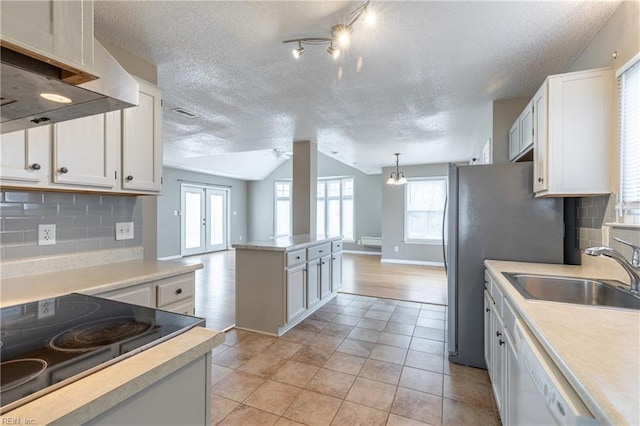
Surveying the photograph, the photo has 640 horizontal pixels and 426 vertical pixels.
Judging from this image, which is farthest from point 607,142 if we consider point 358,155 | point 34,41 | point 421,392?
point 358,155

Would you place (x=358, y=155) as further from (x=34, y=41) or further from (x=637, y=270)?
(x=34, y=41)

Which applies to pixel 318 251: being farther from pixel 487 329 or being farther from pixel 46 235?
pixel 46 235

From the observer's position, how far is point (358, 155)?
5.96m

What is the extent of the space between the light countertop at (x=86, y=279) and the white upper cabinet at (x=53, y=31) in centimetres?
105

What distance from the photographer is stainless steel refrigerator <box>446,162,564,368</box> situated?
2264 mm

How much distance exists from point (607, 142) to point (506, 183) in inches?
25.7

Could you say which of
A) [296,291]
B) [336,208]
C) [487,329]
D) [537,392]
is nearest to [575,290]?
[487,329]

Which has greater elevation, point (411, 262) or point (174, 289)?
point (174, 289)

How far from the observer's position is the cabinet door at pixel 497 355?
168cm

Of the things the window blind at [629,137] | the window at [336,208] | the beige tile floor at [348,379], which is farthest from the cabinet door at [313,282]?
the window at [336,208]

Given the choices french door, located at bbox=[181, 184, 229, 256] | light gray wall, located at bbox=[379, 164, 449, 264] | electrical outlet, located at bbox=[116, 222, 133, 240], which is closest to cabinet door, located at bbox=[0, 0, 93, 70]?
electrical outlet, located at bbox=[116, 222, 133, 240]

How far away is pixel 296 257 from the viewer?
127 inches

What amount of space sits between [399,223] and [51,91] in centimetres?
715

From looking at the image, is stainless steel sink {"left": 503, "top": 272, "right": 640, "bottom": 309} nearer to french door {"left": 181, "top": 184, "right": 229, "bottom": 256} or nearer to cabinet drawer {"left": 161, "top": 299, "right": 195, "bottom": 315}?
cabinet drawer {"left": 161, "top": 299, "right": 195, "bottom": 315}
